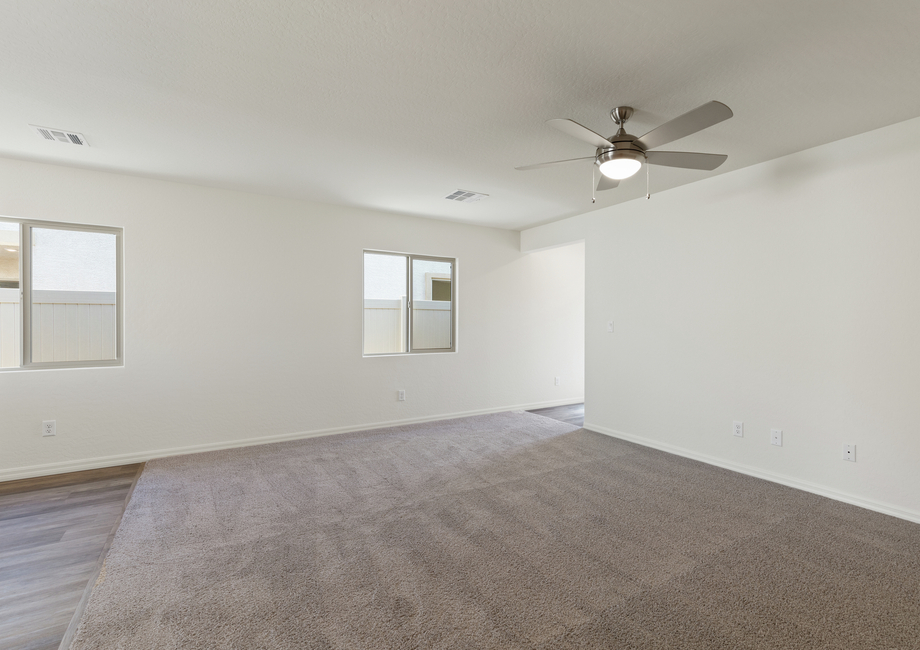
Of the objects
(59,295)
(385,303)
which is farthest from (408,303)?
(59,295)

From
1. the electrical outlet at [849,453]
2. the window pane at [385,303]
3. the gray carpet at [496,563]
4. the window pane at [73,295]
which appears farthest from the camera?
the window pane at [385,303]

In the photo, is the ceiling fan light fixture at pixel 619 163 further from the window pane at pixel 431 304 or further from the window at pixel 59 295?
the window at pixel 59 295

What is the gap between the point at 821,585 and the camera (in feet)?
6.76

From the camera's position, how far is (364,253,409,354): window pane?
516cm

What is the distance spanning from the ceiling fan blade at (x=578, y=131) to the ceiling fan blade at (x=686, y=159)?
281 mm

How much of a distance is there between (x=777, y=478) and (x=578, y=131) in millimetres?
3029

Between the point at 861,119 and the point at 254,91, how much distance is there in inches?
141

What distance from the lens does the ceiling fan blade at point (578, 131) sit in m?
2.21

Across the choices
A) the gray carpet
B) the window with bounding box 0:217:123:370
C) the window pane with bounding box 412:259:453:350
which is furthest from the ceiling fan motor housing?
the window with bounding box 0:217:123:370

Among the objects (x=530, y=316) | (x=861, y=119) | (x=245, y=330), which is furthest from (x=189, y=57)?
(x=530, y=316)

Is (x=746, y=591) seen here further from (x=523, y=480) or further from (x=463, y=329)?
(x=463, y=329)

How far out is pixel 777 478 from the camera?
3.40m

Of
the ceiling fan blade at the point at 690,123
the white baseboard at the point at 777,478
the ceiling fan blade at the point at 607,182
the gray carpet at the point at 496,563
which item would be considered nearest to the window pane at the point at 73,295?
the gray carpet at the point at 496,563

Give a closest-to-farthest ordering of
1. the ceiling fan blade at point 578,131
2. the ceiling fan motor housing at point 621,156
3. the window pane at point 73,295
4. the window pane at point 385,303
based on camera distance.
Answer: the ceiling fan blade at point 578,131
the ceiling fan motor housing at point 621,156
the window pane at point 73,295
the window pane at point 385,303
